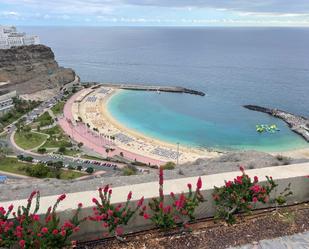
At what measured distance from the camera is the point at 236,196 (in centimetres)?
657

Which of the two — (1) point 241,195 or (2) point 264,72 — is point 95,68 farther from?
(1) point 241,195

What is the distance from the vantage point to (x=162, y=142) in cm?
5675

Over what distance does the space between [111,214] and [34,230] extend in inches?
50.3

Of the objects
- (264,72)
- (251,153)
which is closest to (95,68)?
(264,72)

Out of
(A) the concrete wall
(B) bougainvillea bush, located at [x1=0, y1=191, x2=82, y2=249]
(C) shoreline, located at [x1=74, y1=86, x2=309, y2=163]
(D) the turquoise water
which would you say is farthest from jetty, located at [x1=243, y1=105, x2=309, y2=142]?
(B) bougainvillea bush, located at [x1=0, y1=191, x2=82, y2=249]

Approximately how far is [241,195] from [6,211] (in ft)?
14.6

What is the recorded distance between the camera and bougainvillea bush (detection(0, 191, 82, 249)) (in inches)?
204

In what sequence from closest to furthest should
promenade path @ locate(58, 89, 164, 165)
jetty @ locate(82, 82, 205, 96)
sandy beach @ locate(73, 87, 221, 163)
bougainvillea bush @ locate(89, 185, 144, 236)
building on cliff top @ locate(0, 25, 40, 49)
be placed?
1. bougainvillea bush @ locate(89, 185, 144, 236)
2. promenade path @ locate(58, 89, 164, 165)
3. sandy beach @ locate(73, 87, 221, 163)
4. jetty @ locate(82, 82, 205, 96)
5. building on cliff top @ locate(0, 25, 40, 49)

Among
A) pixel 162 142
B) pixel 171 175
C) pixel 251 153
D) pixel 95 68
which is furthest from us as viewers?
pixel 95 68

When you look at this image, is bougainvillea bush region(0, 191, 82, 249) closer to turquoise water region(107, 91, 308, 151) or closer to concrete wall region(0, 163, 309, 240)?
concrete wall region(0, 163, 309, 240)

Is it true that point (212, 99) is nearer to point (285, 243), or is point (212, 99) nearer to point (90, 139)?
point (90, 139)

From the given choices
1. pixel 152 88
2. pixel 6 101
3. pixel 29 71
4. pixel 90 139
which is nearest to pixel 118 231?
pixel 90 139

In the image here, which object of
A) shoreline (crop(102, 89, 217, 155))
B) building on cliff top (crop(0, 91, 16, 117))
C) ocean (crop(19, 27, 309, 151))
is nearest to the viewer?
shoreline (crop(102, 89, 217, 155))

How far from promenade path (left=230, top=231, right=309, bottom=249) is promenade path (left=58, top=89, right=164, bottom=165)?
4154 cm
